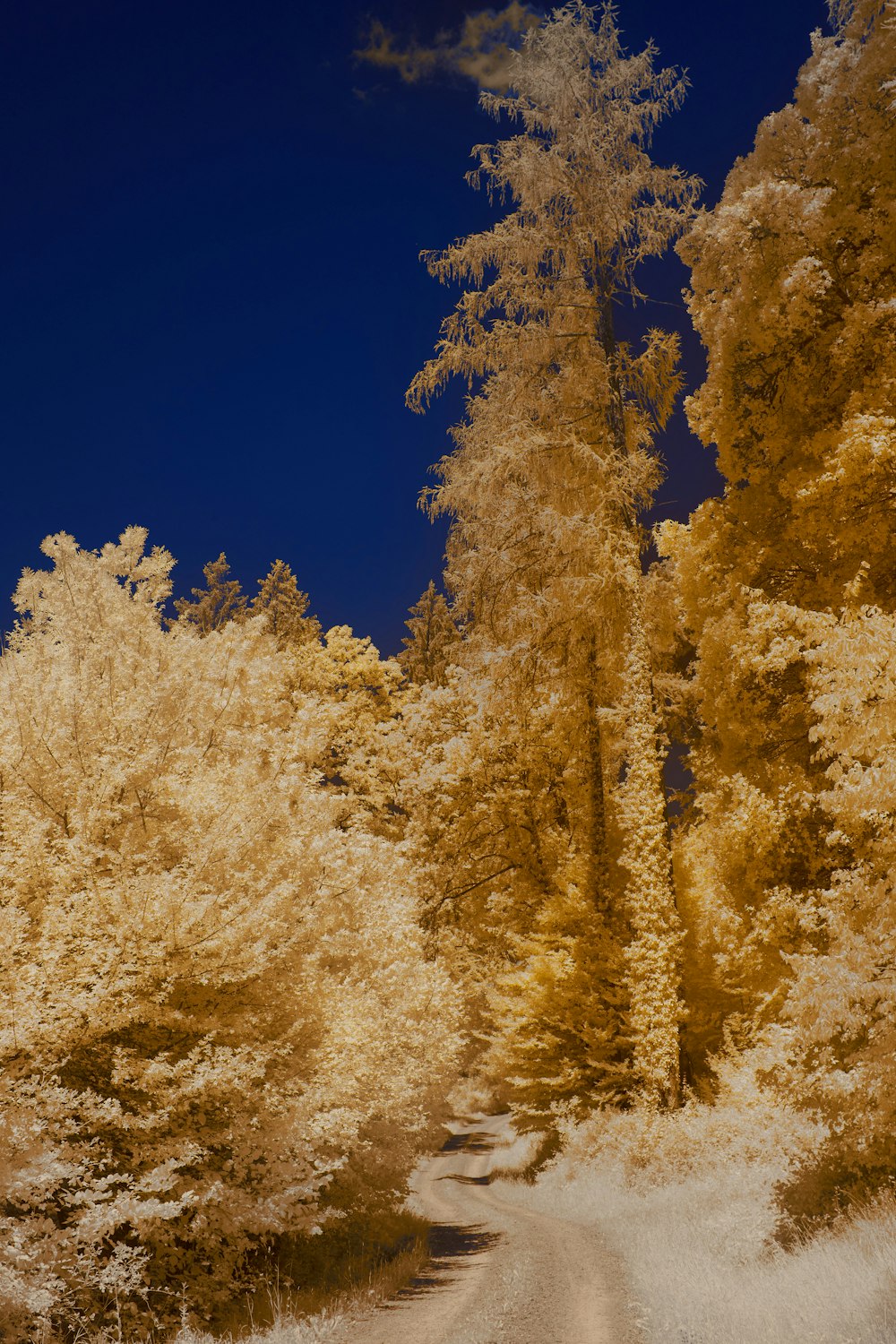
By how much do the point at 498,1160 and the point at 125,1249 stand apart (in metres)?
16.0

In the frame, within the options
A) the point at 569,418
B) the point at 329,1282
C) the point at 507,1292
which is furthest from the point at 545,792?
the point at 507,1292

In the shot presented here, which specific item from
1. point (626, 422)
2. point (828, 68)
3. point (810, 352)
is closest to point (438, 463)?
point (626, 422)

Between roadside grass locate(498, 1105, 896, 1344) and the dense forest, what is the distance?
26 cm

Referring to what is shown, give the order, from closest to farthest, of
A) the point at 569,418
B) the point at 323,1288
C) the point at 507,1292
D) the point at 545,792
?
the point at 507,1292, the point at 323,1288, the point at 569,418, the point at 545,792

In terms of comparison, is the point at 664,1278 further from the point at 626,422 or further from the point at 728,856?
the point at 626,422

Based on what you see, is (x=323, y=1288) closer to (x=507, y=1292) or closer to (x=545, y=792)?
(x=507, y=1292)

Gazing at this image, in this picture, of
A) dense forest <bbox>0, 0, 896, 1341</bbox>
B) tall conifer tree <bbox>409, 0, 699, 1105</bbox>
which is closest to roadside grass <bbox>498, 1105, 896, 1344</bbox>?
dense forest <bbox>0, 0, 896, 1341</bbox>

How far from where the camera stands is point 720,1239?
300 inches

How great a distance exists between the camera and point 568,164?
46.4ft

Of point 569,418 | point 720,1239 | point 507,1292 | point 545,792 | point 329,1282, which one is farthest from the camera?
point 545,792

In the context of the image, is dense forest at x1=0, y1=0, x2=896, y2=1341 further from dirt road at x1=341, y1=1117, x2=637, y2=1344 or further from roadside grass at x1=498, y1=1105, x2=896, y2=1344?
dirt road at x1=341, y1=1117, x2=637, y2=1344

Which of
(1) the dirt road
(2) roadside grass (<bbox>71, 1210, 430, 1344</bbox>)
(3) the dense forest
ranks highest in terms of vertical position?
(3) the dense forest

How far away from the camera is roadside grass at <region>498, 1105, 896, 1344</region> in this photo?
15.7 feet

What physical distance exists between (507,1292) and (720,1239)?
215cm
